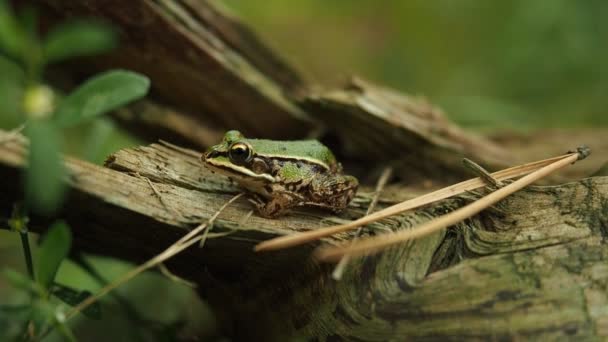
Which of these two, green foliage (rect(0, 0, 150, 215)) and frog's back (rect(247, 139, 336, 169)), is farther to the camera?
frog's back (rect(247, 139, 336, 169))

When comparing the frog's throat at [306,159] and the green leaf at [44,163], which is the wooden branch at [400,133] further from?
the green leaf at [44,163]

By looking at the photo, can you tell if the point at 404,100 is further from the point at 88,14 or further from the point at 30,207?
the point at 30,207

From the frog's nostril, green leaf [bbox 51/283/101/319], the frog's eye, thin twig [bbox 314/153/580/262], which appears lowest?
green leaf [bbox 51/283/101/319]

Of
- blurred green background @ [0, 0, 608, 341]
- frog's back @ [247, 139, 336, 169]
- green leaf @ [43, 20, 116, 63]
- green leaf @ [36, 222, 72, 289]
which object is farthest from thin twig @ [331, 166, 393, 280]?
blurred green background @ [0, 0, 608, 341]

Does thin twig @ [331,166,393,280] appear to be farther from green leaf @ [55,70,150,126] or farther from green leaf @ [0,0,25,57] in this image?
green leaf @ [0,0,25,57]

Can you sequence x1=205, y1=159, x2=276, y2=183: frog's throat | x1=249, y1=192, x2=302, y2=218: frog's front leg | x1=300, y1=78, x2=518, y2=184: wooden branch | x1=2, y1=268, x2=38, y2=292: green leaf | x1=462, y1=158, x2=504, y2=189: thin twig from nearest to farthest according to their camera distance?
x1=2, y1=268, x2=38, y2=292: green leaf < x1=462, y1=158, x2=504, y2=189: thin twig < x1=249, y1=192, x2=302, y2=218: frog's front leg < x1=205, y1=159, x2=276, y2=183: frog's throat < x1=300, y1=78, x2=518, y2=184: wooden branch
